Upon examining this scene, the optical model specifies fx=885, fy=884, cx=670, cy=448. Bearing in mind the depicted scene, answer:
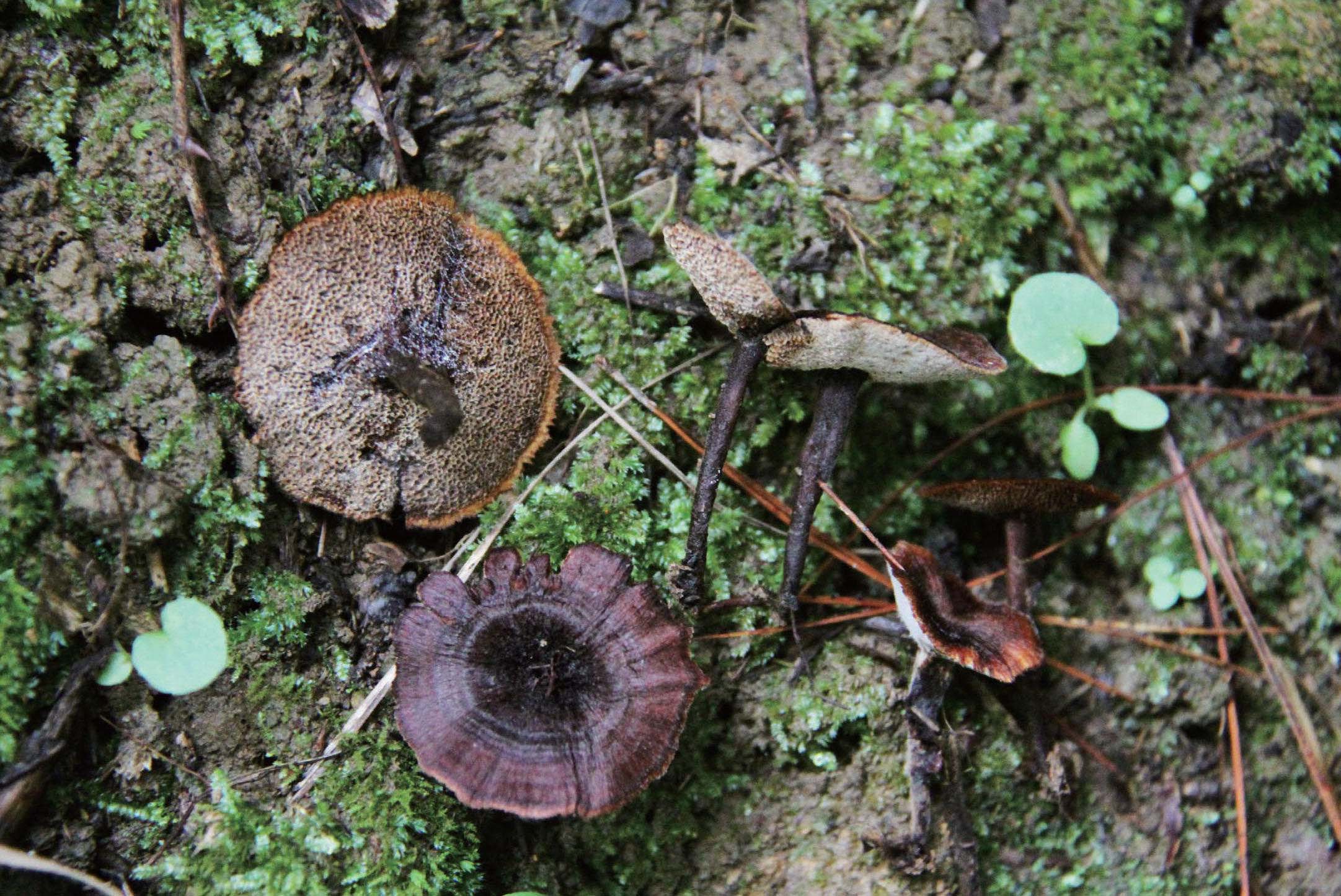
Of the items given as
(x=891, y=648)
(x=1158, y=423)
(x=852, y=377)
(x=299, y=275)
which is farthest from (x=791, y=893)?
(x=299, y=275)

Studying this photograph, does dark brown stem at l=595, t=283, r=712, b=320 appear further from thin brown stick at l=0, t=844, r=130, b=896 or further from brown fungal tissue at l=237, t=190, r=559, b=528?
thin brown stick at l=0, t=844, r=130, b=896

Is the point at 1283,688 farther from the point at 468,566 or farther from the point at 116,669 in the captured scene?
Answer: the point at 116,669

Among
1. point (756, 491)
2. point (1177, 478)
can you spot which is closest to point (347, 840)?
point (756, 491)

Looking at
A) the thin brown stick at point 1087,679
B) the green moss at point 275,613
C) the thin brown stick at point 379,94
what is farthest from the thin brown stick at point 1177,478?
the thin brown stick at point 379,94

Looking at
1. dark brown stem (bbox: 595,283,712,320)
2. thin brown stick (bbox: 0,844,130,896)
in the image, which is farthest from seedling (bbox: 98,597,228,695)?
dark brown stem (bbox: 595,283,712,320)

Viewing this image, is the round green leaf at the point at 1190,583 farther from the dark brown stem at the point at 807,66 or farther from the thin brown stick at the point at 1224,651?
the dark brown stem at the point at 807,66

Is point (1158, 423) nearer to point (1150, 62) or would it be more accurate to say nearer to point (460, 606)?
point (1150, 62)

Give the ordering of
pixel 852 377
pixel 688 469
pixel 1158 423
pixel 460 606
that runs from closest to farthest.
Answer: pixel 460 606, pixel 852 377, pixel 688 469, pixel 1158 423
